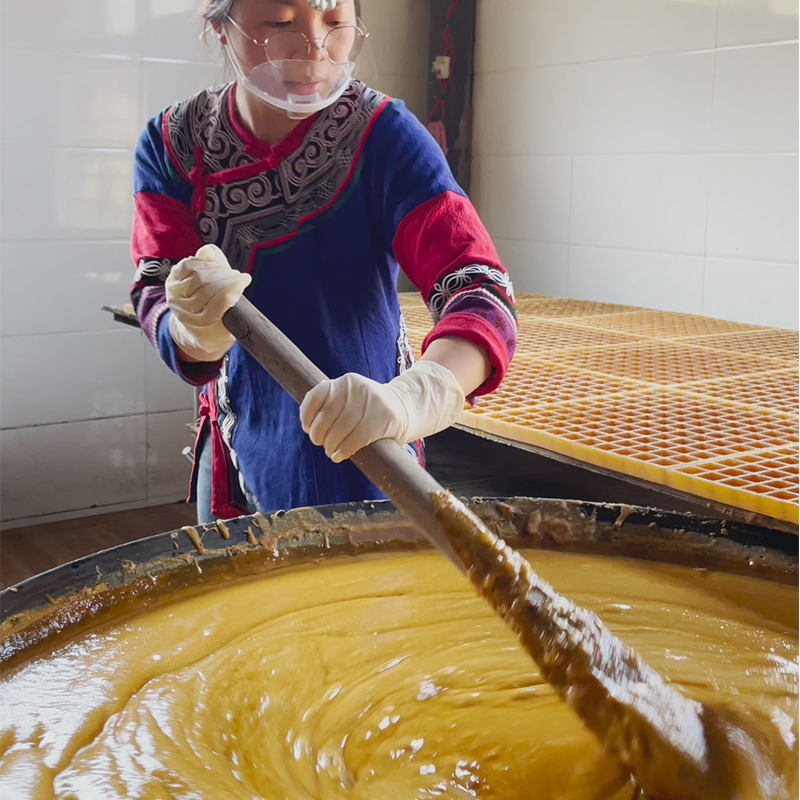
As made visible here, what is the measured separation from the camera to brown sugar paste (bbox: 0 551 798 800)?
854 millimetres

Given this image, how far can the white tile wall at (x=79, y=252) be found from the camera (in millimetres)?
3289

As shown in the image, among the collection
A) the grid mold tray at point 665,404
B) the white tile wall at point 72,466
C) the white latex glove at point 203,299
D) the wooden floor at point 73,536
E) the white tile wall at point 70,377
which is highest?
the white latex glove at point 203,299

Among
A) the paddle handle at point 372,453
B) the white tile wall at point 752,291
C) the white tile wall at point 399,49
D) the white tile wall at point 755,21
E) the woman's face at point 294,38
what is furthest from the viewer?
the white tile wall at point 399,49

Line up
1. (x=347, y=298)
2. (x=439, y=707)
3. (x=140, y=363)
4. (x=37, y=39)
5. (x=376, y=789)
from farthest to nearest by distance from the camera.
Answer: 1. (x=140, y=363)
2. (x=37, y=39)
3. (x=347, y=298)
4. (x=439, y=707)
5. (x=376, y=789)

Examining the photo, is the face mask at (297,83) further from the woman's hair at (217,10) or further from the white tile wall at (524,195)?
the white tile wall at (524,195)

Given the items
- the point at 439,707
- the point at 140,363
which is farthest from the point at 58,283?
the point at 439,707

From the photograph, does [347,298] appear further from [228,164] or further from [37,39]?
[37,39]

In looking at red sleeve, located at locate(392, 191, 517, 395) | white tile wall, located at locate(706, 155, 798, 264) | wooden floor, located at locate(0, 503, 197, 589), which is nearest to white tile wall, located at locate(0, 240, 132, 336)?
wooden floor, located at locate(0, 503, 197, 589)

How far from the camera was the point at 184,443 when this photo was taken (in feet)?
12.3

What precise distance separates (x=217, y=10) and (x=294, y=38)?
6.1 inches

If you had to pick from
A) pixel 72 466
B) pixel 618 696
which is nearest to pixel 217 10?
pixel 618 696

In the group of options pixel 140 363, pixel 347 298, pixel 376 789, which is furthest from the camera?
pixel 140 363

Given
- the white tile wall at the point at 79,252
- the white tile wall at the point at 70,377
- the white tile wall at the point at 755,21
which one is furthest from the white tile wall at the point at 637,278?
the white tile wall at the point at 70,377

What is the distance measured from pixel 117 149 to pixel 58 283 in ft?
1.72
